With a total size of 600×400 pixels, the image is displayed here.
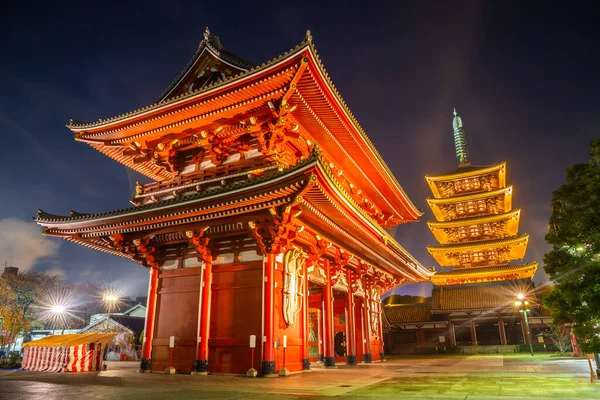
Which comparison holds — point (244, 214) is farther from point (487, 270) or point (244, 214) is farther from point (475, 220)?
point (487, 270)

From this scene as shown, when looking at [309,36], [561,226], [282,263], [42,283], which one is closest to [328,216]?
[282,263]

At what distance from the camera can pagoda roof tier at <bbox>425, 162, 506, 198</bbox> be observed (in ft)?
139

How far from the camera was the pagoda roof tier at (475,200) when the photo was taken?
42.0 m

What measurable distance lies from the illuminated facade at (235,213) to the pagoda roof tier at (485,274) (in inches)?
1056

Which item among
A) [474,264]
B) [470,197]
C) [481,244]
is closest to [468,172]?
[470,197]

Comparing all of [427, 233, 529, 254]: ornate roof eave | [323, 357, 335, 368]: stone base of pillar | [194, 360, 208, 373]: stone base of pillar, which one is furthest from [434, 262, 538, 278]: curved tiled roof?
[194, 360, 208, 373]: stone base of pillar

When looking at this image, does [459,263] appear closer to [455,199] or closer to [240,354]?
[455,199]

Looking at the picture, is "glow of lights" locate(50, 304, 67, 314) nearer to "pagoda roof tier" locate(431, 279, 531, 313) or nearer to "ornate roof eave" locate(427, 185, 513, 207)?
"pagoda roof tier" locate(431, 279, 531, 313)

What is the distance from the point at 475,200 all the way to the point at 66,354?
40972 mm

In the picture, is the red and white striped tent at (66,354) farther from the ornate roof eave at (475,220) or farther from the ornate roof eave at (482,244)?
the ornate roof eave at (475,220)

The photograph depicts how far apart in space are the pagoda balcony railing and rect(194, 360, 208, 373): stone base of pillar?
23.6 feet

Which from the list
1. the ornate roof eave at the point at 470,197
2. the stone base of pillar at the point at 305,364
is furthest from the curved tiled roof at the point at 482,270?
the stone base of pillar at the point at 305,364

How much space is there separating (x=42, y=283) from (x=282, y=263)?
183 ft

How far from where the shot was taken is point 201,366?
14328 millimetres
